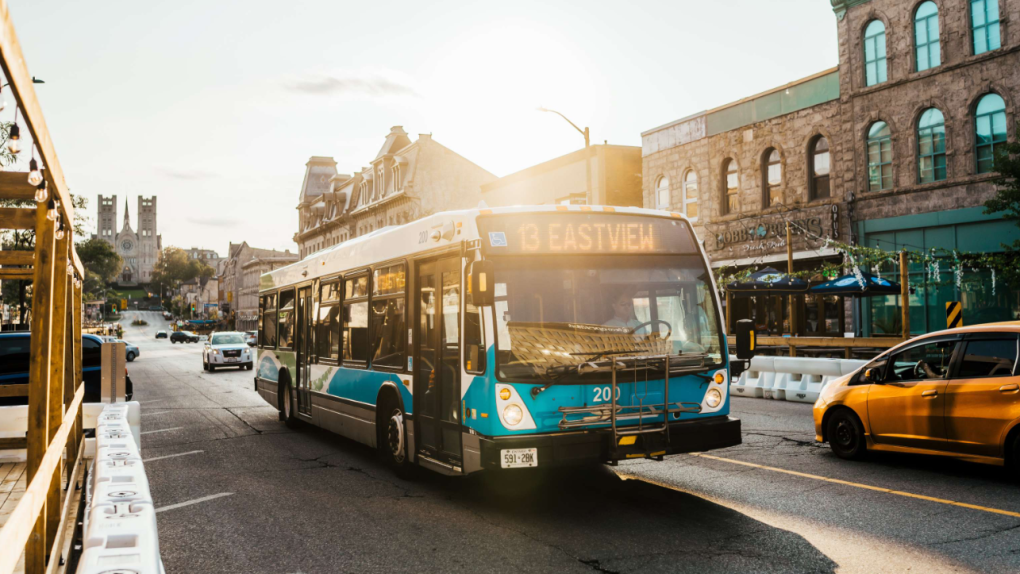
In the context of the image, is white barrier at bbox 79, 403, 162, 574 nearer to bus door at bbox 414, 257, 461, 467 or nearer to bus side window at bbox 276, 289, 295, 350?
bus door at bbox 414, 257, 461, 467

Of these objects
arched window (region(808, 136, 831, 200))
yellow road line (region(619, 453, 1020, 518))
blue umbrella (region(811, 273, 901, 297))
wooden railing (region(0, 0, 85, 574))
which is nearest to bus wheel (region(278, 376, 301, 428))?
yellow road line (region(619, 453, 1020, 518))

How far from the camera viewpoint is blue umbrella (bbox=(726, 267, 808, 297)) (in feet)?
66.4

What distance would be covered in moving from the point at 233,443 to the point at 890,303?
819 inches

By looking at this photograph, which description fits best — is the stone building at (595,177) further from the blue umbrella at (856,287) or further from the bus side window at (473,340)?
the bus side window at (473,340)

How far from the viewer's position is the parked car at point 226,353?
107 ft

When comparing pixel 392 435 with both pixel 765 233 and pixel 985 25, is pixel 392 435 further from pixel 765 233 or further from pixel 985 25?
pixel 765 233

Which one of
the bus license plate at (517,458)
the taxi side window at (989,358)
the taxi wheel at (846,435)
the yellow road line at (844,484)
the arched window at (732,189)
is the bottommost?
the yellow road line at (844,484)

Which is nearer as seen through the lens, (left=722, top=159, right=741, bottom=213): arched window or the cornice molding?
the cornice molding

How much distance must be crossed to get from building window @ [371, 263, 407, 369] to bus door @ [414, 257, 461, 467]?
0.43 m

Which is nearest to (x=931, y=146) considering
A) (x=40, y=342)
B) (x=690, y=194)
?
(x=690, y=194)

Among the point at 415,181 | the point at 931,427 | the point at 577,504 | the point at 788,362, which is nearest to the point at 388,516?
the point at 577,504

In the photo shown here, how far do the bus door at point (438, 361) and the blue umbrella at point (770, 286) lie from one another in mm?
14579

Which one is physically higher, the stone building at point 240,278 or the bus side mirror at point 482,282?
the stone building at point 240,278

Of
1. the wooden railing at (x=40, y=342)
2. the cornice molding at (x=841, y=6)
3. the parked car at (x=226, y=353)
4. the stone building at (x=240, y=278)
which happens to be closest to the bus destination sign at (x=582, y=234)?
the wooden railing at (x=40, y=342)
